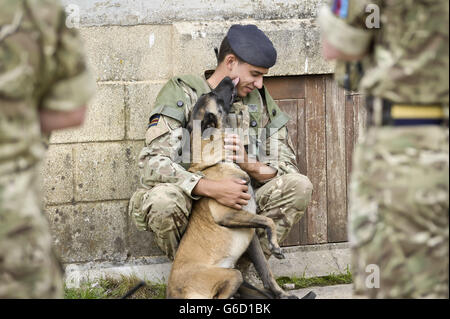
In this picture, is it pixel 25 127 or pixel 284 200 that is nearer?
pixel 25 127

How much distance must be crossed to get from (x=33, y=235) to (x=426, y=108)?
51.8 inches

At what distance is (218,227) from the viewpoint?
11.9 feet

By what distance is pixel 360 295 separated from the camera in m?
2.20

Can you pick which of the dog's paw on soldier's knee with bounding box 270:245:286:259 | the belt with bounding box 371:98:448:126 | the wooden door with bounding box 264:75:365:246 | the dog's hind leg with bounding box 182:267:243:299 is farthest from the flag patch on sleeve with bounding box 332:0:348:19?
the wooden door with bounding box 264:75:365:246

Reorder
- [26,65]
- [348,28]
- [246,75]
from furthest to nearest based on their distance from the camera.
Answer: [246,75], [348,28], [26,65]

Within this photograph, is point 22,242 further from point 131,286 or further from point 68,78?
point 131,286

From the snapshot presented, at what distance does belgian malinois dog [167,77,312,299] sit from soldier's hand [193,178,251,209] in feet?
0.19

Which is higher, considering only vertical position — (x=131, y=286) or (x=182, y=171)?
(x=182, y=171)

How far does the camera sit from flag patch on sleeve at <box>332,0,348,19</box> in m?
2.17

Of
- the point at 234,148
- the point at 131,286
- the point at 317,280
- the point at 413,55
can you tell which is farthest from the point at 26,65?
the point at 317,280

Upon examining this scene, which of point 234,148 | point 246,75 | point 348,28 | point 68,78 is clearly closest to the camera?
point 68,78

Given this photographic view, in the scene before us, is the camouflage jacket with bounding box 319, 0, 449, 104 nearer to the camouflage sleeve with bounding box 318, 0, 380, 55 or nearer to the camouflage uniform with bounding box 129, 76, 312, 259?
the camouflage sleeve with bounding box 318, 0, 380, 55

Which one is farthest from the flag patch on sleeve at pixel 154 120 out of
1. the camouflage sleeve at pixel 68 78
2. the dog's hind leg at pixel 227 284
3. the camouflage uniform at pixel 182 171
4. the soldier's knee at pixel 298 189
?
the camouflage sleeve at pixel 68 78

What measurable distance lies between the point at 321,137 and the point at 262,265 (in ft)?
4.14
